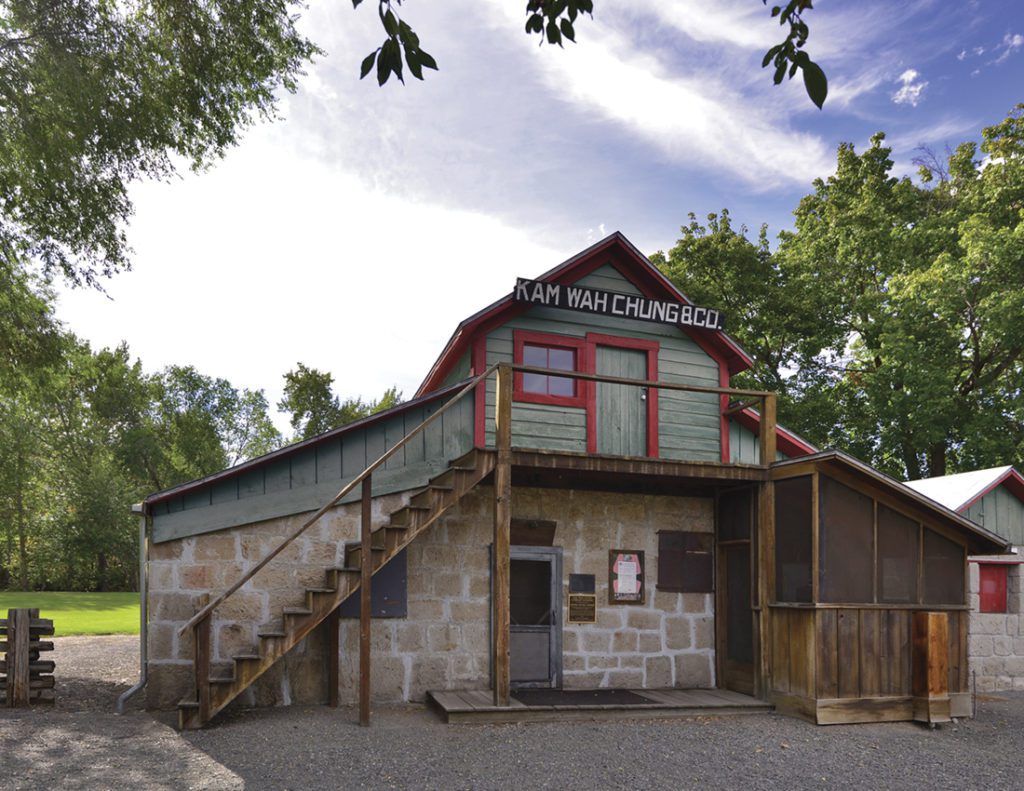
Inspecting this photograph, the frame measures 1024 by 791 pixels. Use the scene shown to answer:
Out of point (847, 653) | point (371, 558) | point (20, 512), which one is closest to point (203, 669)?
point (371, 558)

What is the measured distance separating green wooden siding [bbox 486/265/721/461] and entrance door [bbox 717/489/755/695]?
3.84 ft

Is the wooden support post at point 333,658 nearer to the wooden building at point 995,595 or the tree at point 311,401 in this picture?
the wooden building at point 995,595

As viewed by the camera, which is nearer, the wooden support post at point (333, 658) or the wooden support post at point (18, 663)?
the wooden support post at point (18, 663)

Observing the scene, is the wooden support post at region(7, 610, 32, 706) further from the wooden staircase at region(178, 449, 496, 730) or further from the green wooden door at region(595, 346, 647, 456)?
the green wooden door at region(595, 346, 647, 456)

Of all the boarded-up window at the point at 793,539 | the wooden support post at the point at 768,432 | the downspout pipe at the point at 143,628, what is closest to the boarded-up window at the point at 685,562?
the boarded-up window at the point at 793,539

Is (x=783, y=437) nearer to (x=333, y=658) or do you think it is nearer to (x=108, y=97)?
(x=333, y=658)

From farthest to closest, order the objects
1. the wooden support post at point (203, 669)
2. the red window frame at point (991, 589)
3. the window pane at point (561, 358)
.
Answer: the red window frame at point (991, 589)
the window pane at point (561, 358)
the wooden support post at point (203, 669)

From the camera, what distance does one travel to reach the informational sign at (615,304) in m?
11.9

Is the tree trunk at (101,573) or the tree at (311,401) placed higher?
the tree at (311,401)

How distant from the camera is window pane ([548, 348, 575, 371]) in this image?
41.3 feet

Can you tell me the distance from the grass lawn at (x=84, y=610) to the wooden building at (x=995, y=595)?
18359 mm

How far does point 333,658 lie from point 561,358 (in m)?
5.39

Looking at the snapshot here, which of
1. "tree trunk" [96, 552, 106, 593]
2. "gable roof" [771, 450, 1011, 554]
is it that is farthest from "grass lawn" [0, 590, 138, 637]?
"gable roof" [771, 450, 1011, 554]

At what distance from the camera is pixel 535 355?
12.5 metres
